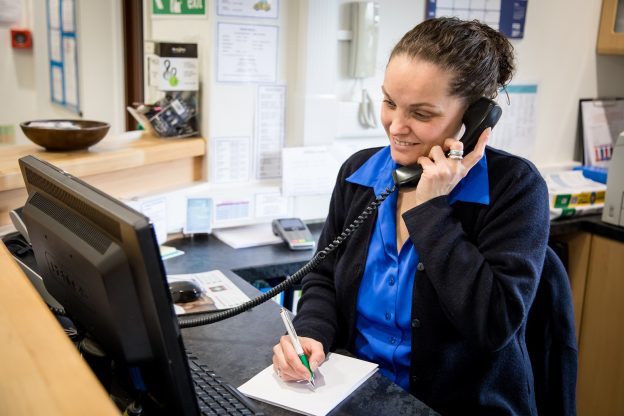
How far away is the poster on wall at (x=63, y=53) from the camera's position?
342 centimetres

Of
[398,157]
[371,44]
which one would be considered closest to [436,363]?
[398,157]

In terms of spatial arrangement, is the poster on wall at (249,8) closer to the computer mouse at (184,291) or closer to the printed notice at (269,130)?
the printed notice at (269,130)

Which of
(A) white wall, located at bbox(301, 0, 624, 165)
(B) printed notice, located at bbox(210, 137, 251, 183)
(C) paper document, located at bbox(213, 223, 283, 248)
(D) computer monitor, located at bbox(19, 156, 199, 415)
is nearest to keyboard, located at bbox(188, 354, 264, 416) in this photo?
(D) computer monitor, located at bbox(19, 156, 199, 415)

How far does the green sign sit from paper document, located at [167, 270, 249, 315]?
2.95 ft

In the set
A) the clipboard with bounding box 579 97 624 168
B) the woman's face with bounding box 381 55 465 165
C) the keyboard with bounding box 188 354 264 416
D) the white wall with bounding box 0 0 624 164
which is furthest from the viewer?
the clipboard with bounding box 579 97 624 168

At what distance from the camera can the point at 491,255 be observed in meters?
1.29

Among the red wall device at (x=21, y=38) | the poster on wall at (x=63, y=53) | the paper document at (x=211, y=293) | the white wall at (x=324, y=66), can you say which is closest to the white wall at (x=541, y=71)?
the white wall at (x=324, y=66)

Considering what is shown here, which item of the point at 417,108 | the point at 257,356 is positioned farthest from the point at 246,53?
the point at 257,356

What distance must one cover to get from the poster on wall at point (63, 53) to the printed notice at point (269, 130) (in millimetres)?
1505

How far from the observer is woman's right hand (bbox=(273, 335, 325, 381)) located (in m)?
1.20

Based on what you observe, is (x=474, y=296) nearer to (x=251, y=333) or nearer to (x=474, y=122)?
(x=474, y=122)

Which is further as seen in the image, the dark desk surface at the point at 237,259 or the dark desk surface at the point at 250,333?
the dark desk surface at the point at 237,259

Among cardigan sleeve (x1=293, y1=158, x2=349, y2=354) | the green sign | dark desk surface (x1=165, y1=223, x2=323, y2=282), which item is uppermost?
the green sign

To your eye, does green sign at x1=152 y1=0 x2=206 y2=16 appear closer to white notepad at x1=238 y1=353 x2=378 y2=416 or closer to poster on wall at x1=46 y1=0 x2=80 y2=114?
poster on wall at x1=46 y1=0 x2=80 y2=114
